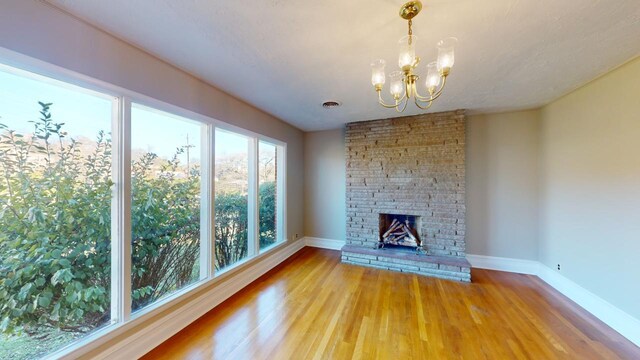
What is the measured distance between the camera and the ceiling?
132cm

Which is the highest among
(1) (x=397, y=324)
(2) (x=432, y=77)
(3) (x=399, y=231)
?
(2) (x=432, y=77)

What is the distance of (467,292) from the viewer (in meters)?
2.79

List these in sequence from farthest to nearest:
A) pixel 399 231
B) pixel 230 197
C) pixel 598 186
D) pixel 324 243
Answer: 1. pixel 324 243
2. pixel 399 231
3. pixel 230 197
4. pixel 598 186

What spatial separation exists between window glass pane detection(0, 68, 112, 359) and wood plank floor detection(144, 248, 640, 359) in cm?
74

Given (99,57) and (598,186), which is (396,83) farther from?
(598,186)

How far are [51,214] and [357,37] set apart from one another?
243 centimetres

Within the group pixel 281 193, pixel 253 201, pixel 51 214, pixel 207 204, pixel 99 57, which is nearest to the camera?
pixel 51 214

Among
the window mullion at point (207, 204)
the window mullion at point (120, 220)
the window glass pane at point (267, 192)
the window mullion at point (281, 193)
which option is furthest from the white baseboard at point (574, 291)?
the window mullion at point (120, 220)

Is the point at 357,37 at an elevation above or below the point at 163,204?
above

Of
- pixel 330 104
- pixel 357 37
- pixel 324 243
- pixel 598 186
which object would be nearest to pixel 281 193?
pixel 324 243

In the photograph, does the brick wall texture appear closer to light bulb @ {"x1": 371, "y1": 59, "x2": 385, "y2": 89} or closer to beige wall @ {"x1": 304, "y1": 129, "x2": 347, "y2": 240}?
beige wall @ {"x1": 304, "y1": 129, "x2": 347, "y2": 240}

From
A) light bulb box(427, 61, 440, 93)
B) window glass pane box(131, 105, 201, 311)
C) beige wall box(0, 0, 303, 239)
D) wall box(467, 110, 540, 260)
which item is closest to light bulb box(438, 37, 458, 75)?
light bulb box(427, 61, 440, 93)

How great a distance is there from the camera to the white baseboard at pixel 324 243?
4488 millimetres

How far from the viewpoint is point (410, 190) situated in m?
3.69
